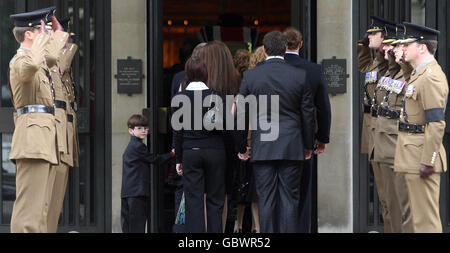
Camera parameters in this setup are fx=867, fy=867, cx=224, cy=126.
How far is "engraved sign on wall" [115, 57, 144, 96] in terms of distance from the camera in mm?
9891

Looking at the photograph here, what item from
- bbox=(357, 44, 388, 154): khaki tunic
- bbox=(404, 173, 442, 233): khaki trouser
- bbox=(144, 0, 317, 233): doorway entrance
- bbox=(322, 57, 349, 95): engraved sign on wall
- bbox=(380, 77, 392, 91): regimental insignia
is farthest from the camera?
bbox=(322, 57, 349, 95): engraved sign on wall

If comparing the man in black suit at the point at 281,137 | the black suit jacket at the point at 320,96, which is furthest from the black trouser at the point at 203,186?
the black suit jacket at the point at 320,96

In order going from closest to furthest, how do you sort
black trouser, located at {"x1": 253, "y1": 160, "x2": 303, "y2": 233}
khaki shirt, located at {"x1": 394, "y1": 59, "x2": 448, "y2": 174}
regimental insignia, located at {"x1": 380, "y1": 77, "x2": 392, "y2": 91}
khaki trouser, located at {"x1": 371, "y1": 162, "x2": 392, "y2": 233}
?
1. khaki shirt, located at {"x1": 394, "y1": 59, "x2": 448, "y2": 174}
2. black trouser, located at {"x1": 253, "y1": 160, "x2": 303, "y2": 233}
3. regimental insignia, located at {"x1": 380, "y1": 77, "x2": 392, "y2": 91}
4. khaki trouser, located at {"x1": 371, "y1": 162, "x2": 392, "y2": 233}

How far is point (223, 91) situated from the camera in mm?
8547

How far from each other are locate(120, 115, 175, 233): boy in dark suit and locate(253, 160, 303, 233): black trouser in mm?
1454

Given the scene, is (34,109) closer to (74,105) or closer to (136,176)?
(74,105)

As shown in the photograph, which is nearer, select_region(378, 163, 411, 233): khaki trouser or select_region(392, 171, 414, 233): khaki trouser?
select_region(392, 171, 414, 233): khaki trouser

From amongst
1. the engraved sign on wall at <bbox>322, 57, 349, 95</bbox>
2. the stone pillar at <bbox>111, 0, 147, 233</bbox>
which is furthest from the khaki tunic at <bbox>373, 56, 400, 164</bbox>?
the stone pillar at <bbox>111, 0, 147, 233</bbox>

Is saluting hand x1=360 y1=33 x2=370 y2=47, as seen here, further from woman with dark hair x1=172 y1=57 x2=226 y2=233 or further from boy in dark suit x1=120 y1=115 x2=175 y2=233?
boy in dark suit x1=120 y1=115 x2=175 y2=233

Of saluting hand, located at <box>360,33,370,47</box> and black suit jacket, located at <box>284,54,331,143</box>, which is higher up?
saluting hand, located at <box>360,33,370,47</box>

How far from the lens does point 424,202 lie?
771cm

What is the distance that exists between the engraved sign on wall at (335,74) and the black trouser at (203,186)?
82.9 inches
